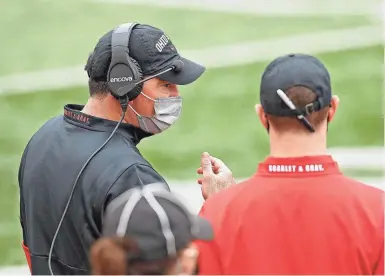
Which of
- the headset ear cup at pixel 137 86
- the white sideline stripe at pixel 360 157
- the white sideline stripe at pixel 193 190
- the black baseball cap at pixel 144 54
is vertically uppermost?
the black baseball cap at pixel 144 54

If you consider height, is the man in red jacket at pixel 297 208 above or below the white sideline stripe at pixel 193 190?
above

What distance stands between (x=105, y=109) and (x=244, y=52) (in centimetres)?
542

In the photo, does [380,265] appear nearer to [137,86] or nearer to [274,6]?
[137,86]

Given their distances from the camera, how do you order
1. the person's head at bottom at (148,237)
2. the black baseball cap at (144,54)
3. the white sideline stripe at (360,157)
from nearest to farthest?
the person's head at bottom at (148,237)
the black baseball cap at (144,54)
the white sideline stripe at (360,157)

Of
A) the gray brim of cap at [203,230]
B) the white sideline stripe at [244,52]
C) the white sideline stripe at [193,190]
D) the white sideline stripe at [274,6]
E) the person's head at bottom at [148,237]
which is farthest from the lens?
the white sideline stripe at [274,6]

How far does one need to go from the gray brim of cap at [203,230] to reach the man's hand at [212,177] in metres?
0.92

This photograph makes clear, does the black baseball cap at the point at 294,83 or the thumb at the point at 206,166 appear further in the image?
the thumb at the point at 206,166

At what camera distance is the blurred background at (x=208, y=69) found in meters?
7.96

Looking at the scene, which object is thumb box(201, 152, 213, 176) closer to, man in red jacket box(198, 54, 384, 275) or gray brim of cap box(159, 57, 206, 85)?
gray brim of cap box(159, 57, 206, 85)

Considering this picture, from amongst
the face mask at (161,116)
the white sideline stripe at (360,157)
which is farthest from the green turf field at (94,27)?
the face mask at (161,116)

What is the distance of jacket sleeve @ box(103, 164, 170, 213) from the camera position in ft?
12.1

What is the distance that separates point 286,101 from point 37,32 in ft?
22.8

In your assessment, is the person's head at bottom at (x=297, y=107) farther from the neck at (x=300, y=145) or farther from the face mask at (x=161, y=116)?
the face mask at (x=161, y=116)

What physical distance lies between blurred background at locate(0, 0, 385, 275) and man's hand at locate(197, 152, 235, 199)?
3.09m
